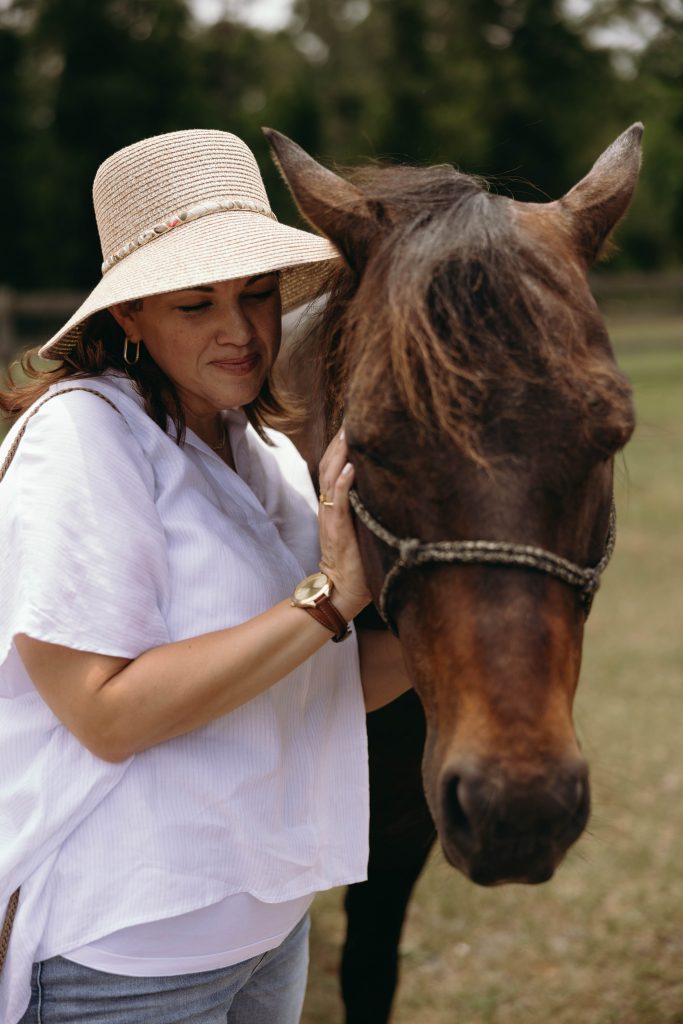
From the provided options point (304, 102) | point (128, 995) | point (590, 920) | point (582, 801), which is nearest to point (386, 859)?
point (128, 995)

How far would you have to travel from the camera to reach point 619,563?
841 cm

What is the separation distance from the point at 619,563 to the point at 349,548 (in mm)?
7164

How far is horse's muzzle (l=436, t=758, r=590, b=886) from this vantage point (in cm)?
130

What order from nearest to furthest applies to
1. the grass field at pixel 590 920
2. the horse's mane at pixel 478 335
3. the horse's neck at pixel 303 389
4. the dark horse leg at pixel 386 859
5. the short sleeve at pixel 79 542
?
1. the horse's mane at pixel 478 335
2. the short sleeve at pixel 79 542
3. the horse's neck at pixel 303 389
4. the dark horse leg at pixel 386 859
5. the grass field at pixel 590 920

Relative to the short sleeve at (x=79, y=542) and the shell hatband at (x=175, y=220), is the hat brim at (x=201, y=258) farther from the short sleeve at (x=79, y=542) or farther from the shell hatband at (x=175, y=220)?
the short sleeve at (x=79, y=542)

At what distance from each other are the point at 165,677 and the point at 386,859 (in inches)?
49.6

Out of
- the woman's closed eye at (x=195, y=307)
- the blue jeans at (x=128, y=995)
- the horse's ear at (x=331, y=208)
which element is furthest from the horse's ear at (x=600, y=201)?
the blue jeans at (x=128, y=995)

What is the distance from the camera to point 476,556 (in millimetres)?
1376

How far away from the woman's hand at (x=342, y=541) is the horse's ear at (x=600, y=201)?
0.54 meters

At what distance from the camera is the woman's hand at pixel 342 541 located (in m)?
1.60

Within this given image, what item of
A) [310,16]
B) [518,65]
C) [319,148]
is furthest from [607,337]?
[310,16]

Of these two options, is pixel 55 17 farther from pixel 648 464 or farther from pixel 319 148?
pixel 648 464

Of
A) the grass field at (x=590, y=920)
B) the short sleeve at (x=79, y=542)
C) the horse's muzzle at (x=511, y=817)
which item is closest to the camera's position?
the horse's muzzle at (x=511, y=817)

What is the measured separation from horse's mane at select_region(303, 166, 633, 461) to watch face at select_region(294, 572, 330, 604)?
283 millimetres
